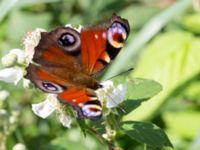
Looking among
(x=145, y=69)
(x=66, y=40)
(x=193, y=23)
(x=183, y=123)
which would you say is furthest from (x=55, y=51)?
(x=193, y=23)

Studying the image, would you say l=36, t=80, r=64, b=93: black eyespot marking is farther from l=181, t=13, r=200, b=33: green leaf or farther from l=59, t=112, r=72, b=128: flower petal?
l=181, t=13, r=200, b=33: green leaf

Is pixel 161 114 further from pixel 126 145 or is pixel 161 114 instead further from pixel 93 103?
pixel 93 103

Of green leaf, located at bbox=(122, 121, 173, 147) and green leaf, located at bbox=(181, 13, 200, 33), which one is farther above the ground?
green leaf, located at bbox=(181, 13, 200, 33)

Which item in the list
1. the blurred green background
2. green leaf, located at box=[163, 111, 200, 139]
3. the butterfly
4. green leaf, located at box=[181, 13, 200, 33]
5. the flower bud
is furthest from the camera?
green leaf, located at box=[181, 13, 200, 33]

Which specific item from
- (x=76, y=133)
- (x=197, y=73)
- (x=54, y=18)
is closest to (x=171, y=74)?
(x=197, y=73)

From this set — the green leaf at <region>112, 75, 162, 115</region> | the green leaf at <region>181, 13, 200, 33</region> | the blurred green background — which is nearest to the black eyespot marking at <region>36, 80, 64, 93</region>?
the green leaf at <region>112, 75, 162, 115</region>

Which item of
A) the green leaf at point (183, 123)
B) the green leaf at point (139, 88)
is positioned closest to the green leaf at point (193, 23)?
the green leaf at point (183, 123)
